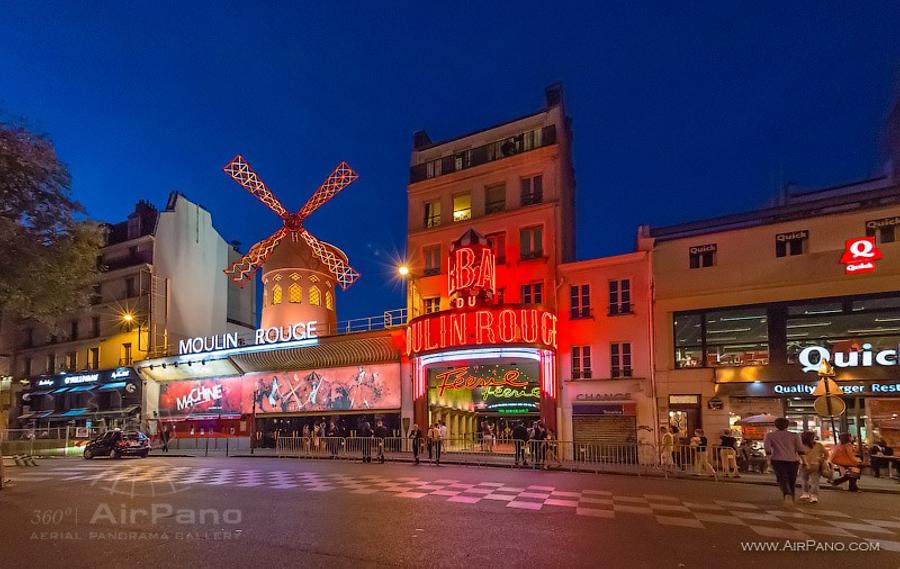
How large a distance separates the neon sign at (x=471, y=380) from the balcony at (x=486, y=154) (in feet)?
30.0

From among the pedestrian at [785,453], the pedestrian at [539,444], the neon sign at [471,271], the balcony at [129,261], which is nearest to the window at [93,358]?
the balcony at [129,261]

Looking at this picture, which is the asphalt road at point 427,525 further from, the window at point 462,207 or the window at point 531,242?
the window at point 462,207

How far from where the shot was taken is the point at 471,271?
998 inches

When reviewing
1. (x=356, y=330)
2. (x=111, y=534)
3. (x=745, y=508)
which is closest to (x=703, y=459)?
(x=745, y=508)

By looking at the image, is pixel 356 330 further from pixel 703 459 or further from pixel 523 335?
pixel 703 459

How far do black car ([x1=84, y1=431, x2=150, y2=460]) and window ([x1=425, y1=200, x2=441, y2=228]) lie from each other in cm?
1522

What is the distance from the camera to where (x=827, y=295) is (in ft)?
70.0

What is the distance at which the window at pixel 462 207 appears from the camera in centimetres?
2912

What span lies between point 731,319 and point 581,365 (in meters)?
5.67

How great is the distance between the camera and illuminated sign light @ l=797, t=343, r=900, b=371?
2003cm

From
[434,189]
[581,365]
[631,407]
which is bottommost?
[631,407]

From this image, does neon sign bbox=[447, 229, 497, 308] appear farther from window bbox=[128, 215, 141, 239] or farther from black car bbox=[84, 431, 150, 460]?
window bbox=[128, 215, 141, 239]

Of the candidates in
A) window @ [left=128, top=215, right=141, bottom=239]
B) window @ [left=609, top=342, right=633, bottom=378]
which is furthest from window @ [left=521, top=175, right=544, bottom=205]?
window @ [left=128, top=215, right=141, bottom=239]

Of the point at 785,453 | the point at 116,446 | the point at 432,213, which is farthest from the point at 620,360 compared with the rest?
the point at 116,446
